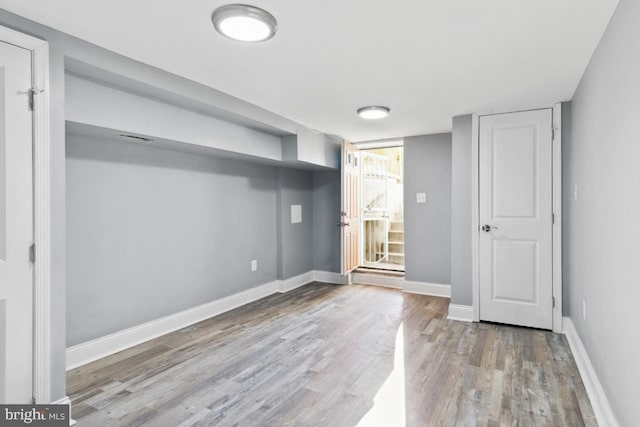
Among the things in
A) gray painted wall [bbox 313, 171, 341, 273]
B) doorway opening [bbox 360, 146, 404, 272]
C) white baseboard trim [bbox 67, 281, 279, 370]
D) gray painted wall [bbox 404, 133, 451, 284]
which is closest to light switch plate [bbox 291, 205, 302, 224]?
gray painted wall [bbox 313, 171, 341, 273]

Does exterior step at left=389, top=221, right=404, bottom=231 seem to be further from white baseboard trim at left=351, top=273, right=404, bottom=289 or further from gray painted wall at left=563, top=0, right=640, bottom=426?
gray painted wall at left=563, top=0, right=640, bottom=426

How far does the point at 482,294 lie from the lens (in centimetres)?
375

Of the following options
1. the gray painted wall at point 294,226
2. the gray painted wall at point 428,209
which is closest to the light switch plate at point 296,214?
the gray painted wall at point 294,226

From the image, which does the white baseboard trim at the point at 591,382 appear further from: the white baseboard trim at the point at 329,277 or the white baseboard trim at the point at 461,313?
the white baseboard trim at the point at 329,277

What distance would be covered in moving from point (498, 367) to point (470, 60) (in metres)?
2.19

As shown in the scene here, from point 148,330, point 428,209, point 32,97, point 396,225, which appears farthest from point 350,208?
point 32,97

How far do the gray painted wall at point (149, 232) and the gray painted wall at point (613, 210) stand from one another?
3331 millimetres

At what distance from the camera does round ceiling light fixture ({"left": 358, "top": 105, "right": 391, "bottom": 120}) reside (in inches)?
136

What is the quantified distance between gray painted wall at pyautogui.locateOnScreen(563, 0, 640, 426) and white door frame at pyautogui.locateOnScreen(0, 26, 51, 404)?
9.03 feet

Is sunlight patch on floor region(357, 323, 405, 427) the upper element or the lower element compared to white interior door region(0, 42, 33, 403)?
lower

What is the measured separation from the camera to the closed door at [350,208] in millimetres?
4984

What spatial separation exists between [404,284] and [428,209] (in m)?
1.09

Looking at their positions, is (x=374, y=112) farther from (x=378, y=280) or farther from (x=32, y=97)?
(x=378, y=280)

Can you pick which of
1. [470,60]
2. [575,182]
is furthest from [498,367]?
[470,60]
